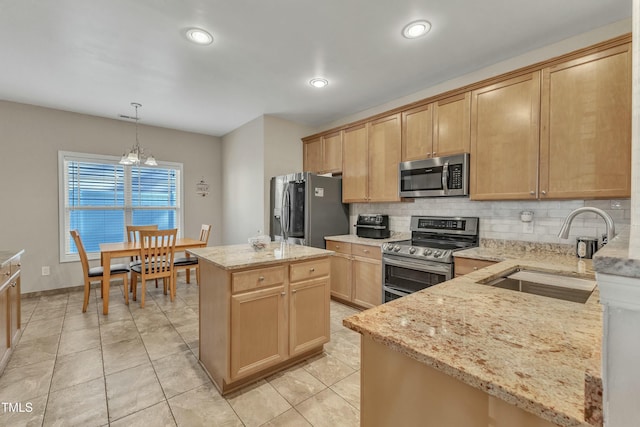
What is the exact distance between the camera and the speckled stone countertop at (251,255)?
1.88 metres

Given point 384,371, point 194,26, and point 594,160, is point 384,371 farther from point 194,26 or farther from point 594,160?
point 194,26

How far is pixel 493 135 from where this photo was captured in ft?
8.39

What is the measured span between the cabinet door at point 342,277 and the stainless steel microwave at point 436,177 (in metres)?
1.09

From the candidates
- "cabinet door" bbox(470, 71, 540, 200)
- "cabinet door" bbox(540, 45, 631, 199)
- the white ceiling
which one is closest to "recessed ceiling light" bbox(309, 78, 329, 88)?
the white ceiling

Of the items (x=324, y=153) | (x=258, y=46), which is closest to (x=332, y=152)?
(x=324, y=153)

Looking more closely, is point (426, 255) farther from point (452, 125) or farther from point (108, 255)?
point (108, 255)

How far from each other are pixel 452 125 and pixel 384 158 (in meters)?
0.85

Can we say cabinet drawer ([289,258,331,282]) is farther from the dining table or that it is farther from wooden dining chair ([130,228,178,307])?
the dining table

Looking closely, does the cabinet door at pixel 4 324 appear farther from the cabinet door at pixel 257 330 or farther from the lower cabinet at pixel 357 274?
the lower cabinet at pixel 357 274

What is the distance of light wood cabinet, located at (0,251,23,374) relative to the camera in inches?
81.7

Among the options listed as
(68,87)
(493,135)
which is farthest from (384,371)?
(68,87)

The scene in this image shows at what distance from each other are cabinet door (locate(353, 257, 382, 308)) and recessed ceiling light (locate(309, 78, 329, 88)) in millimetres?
2057

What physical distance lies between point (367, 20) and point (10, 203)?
4883 mm

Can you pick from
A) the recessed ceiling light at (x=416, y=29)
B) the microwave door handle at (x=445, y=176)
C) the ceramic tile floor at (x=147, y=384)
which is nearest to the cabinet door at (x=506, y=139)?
the microwave door handle at (x=445, y=176)
